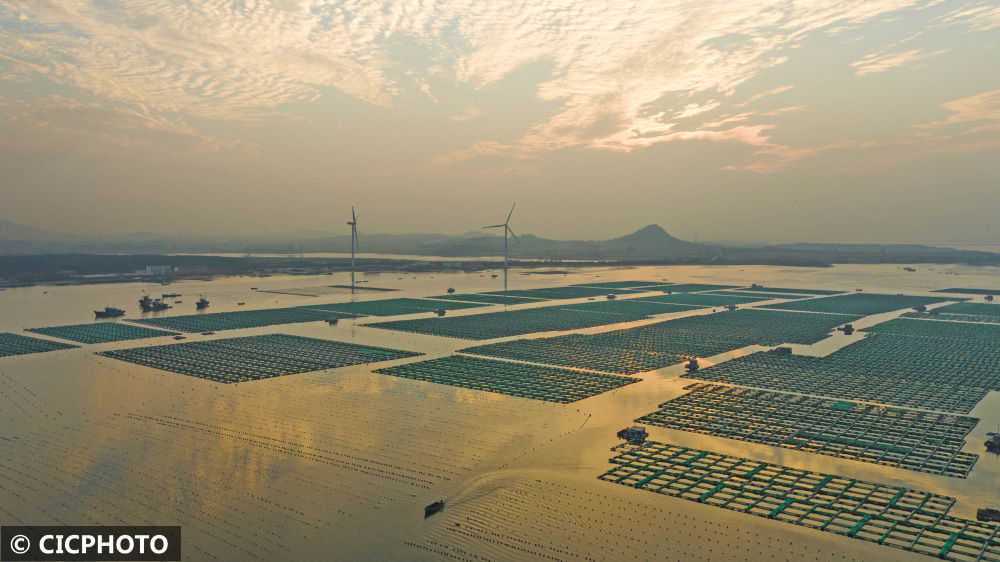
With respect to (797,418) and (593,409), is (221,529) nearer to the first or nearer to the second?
(593,409)

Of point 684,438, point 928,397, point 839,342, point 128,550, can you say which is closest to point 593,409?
point 684,438

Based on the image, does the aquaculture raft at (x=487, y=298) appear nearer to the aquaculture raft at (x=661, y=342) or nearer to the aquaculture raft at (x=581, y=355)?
the aquaculture raft at (x=661, y=342)

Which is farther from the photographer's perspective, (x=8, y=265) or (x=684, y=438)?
(x=8, y=265)

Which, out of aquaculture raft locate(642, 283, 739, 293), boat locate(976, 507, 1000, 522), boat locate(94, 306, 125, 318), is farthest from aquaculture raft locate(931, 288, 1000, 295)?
boat locate(94, 306, 125, 318)

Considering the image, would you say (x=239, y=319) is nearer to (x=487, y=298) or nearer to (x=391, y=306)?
(x=391, y=306)

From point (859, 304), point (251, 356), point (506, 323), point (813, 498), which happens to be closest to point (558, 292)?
point (506, 323)

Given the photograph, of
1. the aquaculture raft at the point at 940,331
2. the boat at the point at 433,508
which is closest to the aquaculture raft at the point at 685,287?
the aquaculture raft at the point at 940,331

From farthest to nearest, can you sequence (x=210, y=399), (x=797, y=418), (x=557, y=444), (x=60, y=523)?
(x=210, y=399), (x=797, y=418), (x=557, y=444), (x=60, y=523)
